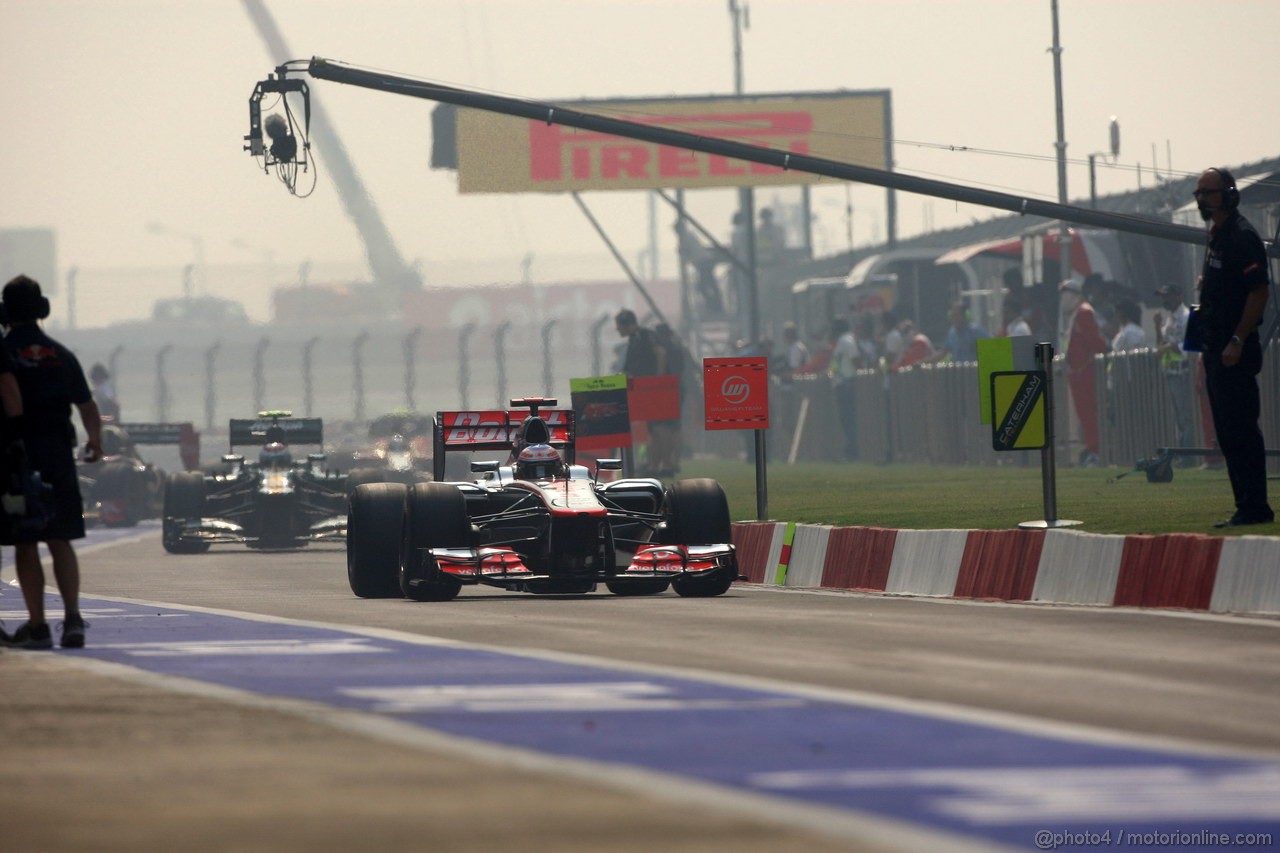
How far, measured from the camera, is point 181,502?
25.3 m

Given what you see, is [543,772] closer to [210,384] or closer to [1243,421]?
[1243,421]

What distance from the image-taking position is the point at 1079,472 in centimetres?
2553

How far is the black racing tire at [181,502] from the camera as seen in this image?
2531 cm

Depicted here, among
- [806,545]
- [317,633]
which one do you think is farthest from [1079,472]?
[317,633]

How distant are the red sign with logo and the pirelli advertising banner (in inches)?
1332

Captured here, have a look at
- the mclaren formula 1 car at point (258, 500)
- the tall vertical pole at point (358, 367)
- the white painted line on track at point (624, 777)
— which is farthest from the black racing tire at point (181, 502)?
the tall vertical pole at point (358, 367)

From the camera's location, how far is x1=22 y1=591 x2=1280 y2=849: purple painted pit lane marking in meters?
5.97

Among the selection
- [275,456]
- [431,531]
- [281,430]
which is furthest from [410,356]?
[431,531]

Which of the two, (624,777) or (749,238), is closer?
(624,777)

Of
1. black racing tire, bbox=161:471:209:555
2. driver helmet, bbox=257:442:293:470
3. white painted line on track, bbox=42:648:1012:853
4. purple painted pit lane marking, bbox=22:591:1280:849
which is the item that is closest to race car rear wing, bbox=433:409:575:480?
purple painted pit lane marking, bbox=22:591:1280:849

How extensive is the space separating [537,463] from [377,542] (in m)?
1.12

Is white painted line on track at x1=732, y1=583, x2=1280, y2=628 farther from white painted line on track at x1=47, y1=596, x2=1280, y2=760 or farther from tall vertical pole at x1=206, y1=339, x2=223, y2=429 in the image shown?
tall vertical pole at x1=206, y1=339, x2=223, y2=429

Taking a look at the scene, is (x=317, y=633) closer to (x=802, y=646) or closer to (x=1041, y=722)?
(x=802, y=646)

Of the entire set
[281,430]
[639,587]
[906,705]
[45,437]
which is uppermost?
[45,437]
